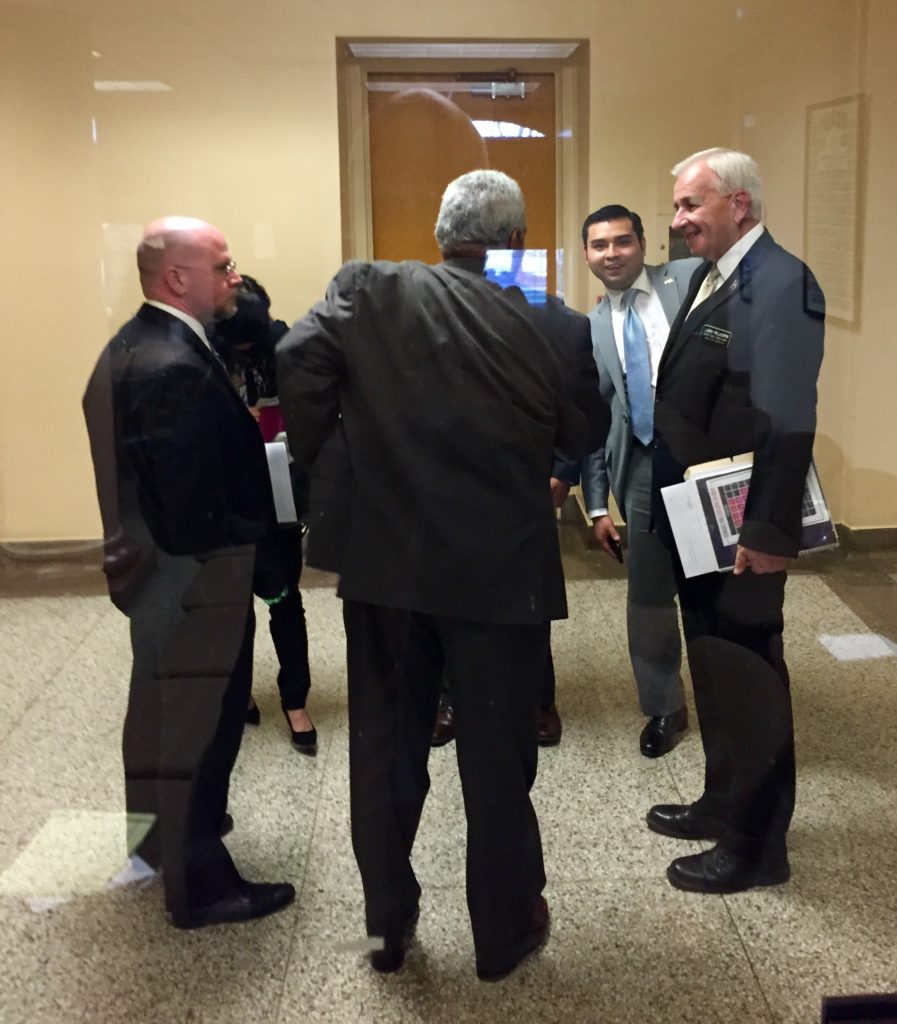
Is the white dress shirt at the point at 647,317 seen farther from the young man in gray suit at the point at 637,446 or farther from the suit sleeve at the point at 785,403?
the suit sleeve at the point at 785,403

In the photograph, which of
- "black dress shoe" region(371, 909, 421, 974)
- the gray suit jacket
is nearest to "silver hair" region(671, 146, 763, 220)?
the gray suit jacket

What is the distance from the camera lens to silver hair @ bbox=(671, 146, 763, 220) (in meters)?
1.53

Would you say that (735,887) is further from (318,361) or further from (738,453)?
(318,361)

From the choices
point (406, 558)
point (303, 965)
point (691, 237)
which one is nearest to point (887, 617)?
point (691, 237)

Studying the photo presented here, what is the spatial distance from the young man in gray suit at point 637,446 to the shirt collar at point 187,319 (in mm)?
736

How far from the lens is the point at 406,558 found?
137cm

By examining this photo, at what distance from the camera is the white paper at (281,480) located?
155 centimetres

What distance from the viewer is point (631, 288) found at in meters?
1.78

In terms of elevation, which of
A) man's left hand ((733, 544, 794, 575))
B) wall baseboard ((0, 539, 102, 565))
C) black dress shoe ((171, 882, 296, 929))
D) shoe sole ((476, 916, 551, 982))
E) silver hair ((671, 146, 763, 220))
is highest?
silver hair ((671, 146, 763, 220))

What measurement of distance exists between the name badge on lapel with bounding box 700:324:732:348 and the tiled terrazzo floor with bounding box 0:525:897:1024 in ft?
1.58

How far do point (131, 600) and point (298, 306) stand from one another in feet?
2.27

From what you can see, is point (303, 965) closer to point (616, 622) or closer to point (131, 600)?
point (131, 600)

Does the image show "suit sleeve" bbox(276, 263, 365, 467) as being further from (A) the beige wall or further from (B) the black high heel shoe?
(B) the black high heel shoe

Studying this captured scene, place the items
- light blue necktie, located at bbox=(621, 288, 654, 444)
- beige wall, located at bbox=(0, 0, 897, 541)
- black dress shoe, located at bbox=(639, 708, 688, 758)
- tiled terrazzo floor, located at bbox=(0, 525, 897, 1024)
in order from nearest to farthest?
1. tiled terrazzo floor, located at bbox=(0, 525, 897, 1024)
2. beige wall, located at bbox=(0, 0, 897, 541)
3. light blue necktie, located at bbox=(621, 288, 654, 444)
4. black dress shoe, located at bbox=(639, 708, 688, 758)
